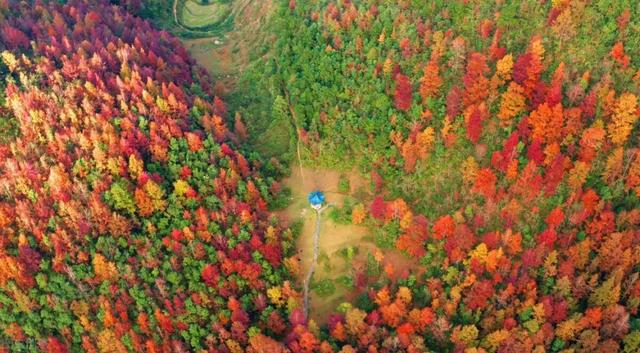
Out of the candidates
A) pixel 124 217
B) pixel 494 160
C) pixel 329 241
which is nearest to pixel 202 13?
pixel 124 217

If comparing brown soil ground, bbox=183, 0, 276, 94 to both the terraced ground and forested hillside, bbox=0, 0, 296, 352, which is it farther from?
forested hillside, bbox=0, 0, 296, 352

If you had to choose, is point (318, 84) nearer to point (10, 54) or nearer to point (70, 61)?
point (70, 61)

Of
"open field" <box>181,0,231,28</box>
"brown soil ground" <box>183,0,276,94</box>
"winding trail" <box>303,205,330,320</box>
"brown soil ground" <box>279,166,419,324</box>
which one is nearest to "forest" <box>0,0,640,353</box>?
"brown soil ground" <box>279,166,419,324</box>

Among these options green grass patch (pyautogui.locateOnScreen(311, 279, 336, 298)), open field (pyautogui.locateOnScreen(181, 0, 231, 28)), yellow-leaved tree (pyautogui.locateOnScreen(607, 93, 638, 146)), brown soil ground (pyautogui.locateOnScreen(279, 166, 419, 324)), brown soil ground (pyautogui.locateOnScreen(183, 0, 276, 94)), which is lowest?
green grass patch (pyautogui.locateOnScreen(311, 279, 336, 298))

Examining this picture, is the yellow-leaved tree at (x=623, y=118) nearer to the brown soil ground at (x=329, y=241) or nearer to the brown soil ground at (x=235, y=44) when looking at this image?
the brown soil ground at (x=329, y=241)

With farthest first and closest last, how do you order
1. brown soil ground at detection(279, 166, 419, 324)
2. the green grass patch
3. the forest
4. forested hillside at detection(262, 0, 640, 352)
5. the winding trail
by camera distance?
1. the green grass patch
2. brown soil ground at detection(279, 166, 419, 324)
3. the winding trail
4. the forest
5. forested hillside at detection(262, 0, 640, 352)

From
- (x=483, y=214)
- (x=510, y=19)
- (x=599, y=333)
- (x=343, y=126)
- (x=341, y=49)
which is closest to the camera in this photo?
(x=599, y=333)

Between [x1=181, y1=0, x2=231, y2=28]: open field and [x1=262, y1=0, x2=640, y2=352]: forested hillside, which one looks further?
[x1=181, y1=0, x2=231, y2=28]: open field

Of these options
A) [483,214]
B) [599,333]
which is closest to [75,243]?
[483,214]
